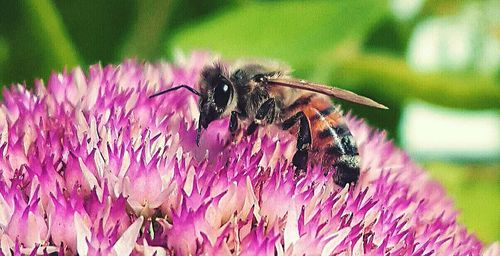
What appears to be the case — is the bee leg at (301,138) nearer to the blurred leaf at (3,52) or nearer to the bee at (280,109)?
the bee at (280,109)

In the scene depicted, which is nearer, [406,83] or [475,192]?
[406,83]

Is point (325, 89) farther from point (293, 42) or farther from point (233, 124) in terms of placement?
point (293, 42)

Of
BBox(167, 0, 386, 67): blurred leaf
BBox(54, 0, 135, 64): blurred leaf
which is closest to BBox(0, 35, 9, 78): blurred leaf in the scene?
BBox(54, 0, 135, 64): blurred leaf

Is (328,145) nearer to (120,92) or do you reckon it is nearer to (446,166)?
(120,92)

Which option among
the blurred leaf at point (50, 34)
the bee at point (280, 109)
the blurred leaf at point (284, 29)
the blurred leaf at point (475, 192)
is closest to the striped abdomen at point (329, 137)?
the bee at point (280, 109)

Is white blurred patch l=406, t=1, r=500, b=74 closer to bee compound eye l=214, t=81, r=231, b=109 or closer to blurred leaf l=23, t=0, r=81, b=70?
blurred leaf l=23, t=0, r=81, b=70

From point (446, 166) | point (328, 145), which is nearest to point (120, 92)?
point (328, 145)

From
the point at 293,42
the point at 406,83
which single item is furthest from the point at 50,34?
the point at 406,83
